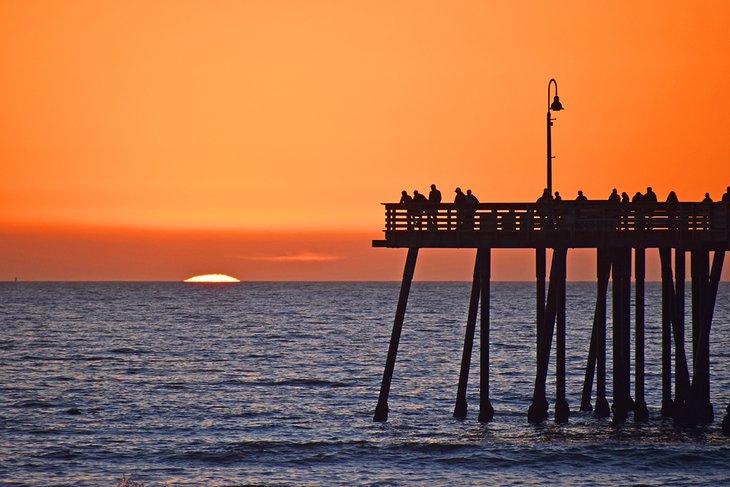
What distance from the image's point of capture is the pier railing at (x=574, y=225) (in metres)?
33.4

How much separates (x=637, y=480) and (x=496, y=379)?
25122 mm

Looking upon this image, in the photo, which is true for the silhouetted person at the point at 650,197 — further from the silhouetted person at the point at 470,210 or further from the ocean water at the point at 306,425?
the ocean water at the point at 306,425

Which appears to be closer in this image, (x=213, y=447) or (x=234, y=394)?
(x=213, y=447)

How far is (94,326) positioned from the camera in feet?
359

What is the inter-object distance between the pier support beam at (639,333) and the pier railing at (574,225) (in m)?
2.33

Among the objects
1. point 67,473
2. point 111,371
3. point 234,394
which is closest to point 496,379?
point 234,394

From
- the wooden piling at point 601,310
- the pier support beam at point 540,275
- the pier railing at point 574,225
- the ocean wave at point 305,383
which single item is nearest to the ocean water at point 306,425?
the ocean wave at point 305,383

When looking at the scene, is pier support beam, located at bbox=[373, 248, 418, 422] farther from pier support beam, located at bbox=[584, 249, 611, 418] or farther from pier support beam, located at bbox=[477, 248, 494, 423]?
pier support beam, located at bbox=[584, 249, 611, 418]

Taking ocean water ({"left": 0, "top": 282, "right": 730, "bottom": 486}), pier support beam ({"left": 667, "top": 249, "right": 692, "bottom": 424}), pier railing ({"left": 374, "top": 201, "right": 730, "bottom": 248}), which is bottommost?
ocean water ({"left": 0, "top": 282, "right": 730, "bottom": 486})

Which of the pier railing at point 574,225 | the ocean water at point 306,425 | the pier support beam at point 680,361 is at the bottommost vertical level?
the ocean water at point 306,425

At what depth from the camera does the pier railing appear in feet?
109

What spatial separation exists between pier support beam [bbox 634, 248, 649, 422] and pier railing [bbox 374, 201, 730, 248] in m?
2.33

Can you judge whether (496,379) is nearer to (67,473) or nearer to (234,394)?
(234,394)

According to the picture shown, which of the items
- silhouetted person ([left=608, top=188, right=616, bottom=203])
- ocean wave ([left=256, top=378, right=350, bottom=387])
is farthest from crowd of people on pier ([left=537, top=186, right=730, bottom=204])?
ocean wave ([left=256, top=378, right=350, bottom=387])
